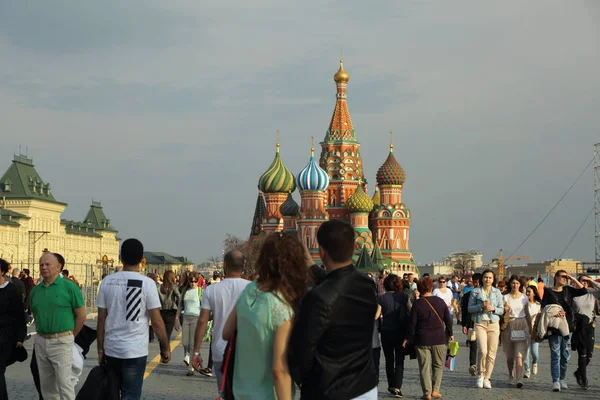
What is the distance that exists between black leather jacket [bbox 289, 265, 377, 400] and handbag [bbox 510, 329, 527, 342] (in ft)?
28.0

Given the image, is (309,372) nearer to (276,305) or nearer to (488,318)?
(276,305)

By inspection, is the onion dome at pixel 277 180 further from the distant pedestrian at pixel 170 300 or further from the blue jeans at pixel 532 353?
the blue jeans at pixel 532 353

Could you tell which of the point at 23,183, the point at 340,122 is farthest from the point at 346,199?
the point at 23,183

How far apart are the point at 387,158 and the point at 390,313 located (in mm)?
92810

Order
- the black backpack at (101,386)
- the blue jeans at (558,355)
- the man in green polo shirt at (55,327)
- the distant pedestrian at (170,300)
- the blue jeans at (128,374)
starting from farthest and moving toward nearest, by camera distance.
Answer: the distant pedestrian at (170,300) < the blue jeans at (558,355) < the man in green polo shirt at (55,327) < the blue jeans at (128,374) < the black backpack at (101,386)

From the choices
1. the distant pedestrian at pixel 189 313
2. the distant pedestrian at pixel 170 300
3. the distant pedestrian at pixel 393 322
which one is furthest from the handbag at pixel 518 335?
the distant pedestrian at pixel 170 300

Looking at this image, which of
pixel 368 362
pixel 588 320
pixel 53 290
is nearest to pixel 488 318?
pixel 588 320

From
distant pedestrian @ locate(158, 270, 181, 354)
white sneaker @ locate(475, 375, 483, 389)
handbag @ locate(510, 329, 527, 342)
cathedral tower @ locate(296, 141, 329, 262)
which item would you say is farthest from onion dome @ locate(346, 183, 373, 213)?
white sneaker @ locate(475, 375, 483, 389)

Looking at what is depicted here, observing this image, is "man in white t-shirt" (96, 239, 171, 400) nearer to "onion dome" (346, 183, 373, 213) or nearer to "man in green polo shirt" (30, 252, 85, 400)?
"man in green polo shirt" (30, 252, 85, 400)

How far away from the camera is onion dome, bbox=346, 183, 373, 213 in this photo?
320 ft

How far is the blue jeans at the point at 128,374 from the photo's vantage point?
25.6 ft

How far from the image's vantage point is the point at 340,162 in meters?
103

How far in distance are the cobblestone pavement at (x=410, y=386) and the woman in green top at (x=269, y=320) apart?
601cm

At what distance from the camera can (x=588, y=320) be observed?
45.1ft
